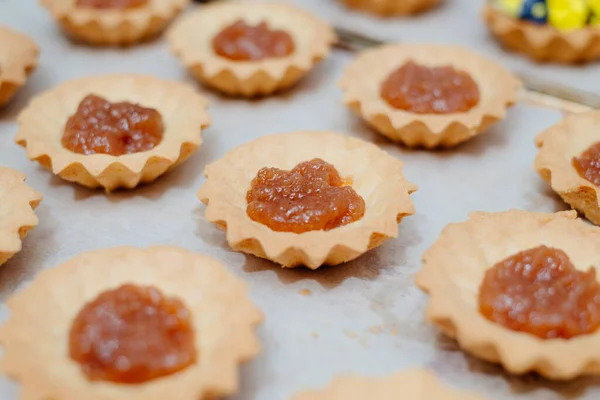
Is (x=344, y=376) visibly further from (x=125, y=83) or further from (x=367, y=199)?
(x=125, y=83)

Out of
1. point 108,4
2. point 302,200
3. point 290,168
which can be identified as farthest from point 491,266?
point 108,4

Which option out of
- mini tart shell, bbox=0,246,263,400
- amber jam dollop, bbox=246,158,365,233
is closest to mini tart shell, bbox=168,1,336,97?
amber jam dollop, bbox=246,158,365,233

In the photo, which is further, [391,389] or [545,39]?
[545,39]

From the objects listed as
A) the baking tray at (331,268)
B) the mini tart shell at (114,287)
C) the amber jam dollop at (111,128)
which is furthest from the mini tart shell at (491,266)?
the amber jam dollop at (111,128)

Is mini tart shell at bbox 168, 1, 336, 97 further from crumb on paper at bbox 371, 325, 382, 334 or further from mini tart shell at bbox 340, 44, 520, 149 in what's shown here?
crumb on paper at bbox 371, 325, 382, 334

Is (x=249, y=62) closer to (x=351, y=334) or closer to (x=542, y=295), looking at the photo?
(x=351, y=334)

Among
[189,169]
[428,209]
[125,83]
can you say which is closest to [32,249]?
[189,169]
